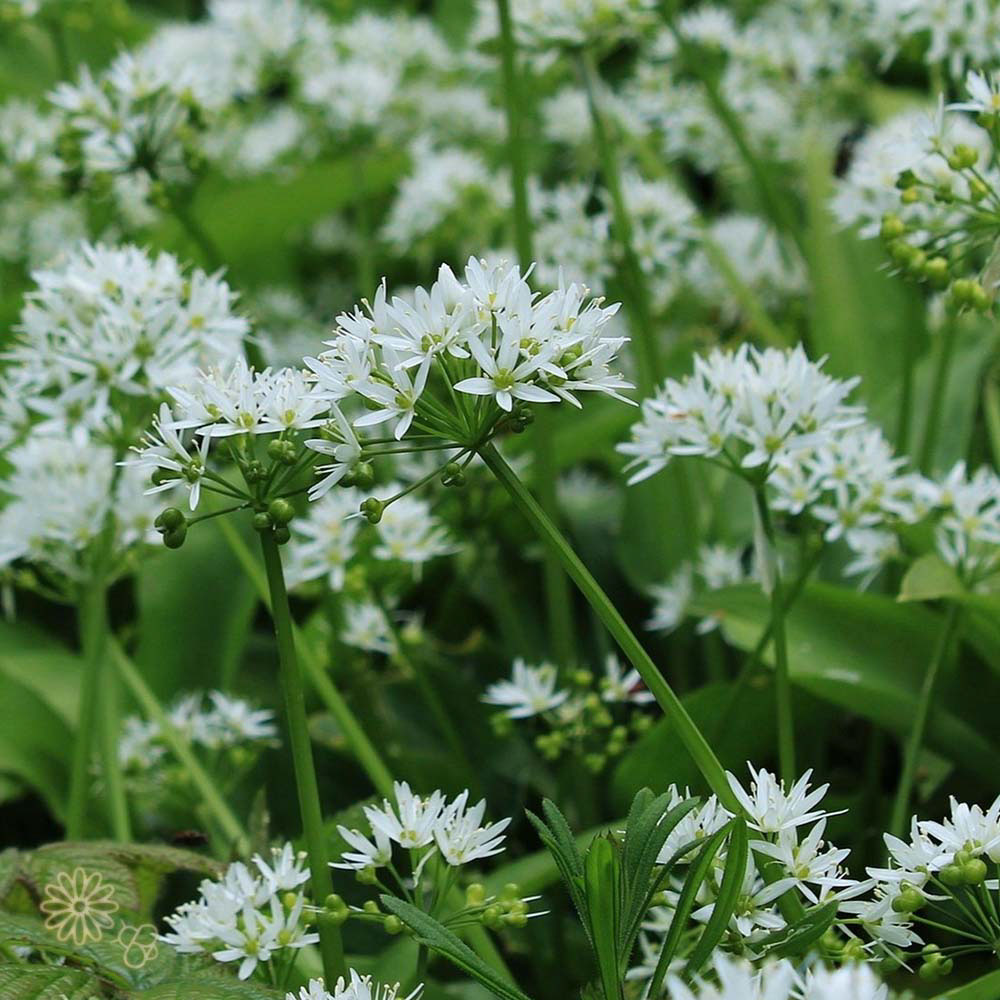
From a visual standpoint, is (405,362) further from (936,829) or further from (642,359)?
(642,359)

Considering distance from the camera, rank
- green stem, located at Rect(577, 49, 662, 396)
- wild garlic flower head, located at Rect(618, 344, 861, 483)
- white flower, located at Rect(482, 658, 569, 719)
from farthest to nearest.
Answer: green stem, located at Rect(577, 49, 662, 396)
white flower, located at Rect(482, 658, 569, 719)
wild garlic flower head, located at Rect(618, 344, 861, 483)

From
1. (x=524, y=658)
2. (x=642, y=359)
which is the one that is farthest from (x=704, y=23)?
(x=524, y=658)

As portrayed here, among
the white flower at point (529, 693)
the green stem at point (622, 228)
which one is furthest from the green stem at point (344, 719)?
the green stem at point (622, 228)

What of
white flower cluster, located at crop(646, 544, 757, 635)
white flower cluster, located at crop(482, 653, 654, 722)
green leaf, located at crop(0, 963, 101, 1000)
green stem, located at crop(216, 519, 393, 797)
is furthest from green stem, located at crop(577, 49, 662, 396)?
green leaf, located at crop(0, 963, 101, 1000)

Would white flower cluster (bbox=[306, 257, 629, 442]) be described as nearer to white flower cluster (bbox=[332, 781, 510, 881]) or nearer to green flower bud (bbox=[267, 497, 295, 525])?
green flower bud (bbox=[267, 497, 295, 525])

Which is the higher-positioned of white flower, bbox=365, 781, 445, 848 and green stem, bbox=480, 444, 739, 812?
green stem, bbox=480, 444, 739, 812

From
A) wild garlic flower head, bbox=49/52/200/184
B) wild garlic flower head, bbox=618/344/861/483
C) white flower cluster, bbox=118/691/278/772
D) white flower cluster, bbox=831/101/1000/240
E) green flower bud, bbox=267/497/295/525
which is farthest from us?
wild garlic flower head, bbox=49/52/200/184

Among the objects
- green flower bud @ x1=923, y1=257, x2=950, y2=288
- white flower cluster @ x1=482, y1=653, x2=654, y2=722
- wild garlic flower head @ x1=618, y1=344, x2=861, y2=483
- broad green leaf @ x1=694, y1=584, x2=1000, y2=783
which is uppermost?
green flower bud @ x1=923, y1=257, x2=950, y2=288
